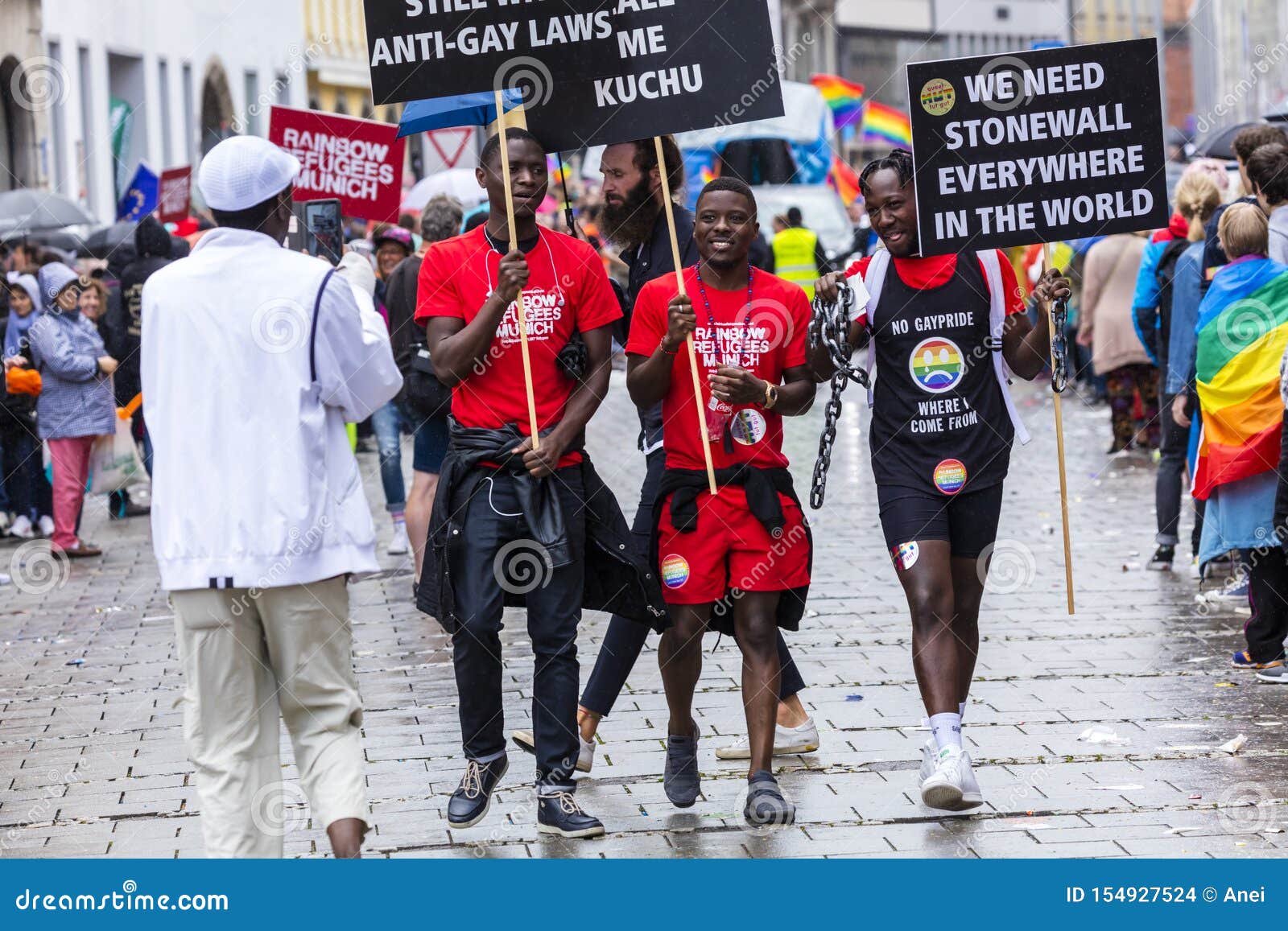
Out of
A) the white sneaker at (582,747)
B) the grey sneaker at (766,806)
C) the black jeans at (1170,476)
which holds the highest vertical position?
the black jeans at (1170,476)

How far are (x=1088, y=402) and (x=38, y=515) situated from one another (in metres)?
11.6

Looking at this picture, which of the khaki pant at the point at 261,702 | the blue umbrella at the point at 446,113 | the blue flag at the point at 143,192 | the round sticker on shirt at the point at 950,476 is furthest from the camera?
the blue flag at the point at 143,192

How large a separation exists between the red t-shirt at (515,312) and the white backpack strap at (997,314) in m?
1.24


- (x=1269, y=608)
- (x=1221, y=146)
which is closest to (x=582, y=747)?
(x=1269, y=608)

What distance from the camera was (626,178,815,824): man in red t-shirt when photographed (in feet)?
20.0

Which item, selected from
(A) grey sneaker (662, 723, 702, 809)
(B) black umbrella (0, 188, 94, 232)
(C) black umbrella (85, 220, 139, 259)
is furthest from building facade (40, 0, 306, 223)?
(A) grey sneaker (662, 723, 702, 809)

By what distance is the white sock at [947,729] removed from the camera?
6008mm

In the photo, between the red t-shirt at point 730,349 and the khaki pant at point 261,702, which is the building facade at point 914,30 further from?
the khaki pant at point 261,702

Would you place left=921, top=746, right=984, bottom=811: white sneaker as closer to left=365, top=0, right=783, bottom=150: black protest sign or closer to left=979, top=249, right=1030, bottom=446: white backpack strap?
left=979, top=249, right=1030, bottom=446: white backpack strap

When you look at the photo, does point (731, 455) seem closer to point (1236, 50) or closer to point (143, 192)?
point (143, 192)

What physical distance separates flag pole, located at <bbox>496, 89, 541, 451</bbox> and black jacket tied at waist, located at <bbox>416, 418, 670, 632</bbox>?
9 centimetres

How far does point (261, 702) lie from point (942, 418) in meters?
2.38

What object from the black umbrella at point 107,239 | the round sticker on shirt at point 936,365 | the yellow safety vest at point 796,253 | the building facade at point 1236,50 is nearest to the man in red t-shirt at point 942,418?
the round sticker on shirt at point 936,365
